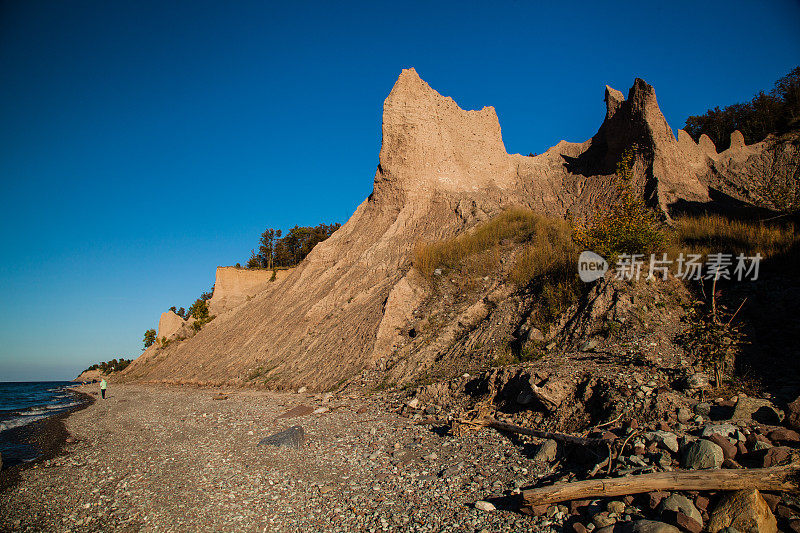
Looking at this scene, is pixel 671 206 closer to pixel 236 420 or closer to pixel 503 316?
pixel 503 316

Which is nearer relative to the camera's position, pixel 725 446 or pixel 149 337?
pixel 725 446

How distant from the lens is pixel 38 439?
1188cm

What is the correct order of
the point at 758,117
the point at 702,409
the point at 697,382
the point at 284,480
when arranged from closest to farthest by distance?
the point at 702,409, the point at 284,480, the point at 697,382, the point at 758,117

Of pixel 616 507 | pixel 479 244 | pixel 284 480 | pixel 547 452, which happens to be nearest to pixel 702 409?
pixel 547 452

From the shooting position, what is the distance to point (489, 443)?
21.7 feet

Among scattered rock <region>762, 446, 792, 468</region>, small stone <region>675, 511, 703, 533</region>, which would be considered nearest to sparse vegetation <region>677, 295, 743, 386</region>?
scattered rock <region>762, 446, 792, 468</region>

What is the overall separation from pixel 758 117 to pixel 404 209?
85.3 feet

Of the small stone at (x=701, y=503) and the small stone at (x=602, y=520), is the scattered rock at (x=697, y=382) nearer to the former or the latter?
the small stone at (x=701, y=503)

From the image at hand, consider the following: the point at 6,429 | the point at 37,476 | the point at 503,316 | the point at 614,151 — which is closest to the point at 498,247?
the point at 503,316

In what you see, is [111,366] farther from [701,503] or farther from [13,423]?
[701,503]

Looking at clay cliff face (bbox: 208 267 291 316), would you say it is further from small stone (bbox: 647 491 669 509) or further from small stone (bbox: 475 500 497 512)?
small stone (bbox: 647 491 669 509)

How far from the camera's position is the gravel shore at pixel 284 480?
4.78m

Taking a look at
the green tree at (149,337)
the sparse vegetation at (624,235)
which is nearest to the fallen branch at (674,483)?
the sparse vegetation at (624,235)

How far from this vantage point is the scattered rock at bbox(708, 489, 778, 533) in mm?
3594
